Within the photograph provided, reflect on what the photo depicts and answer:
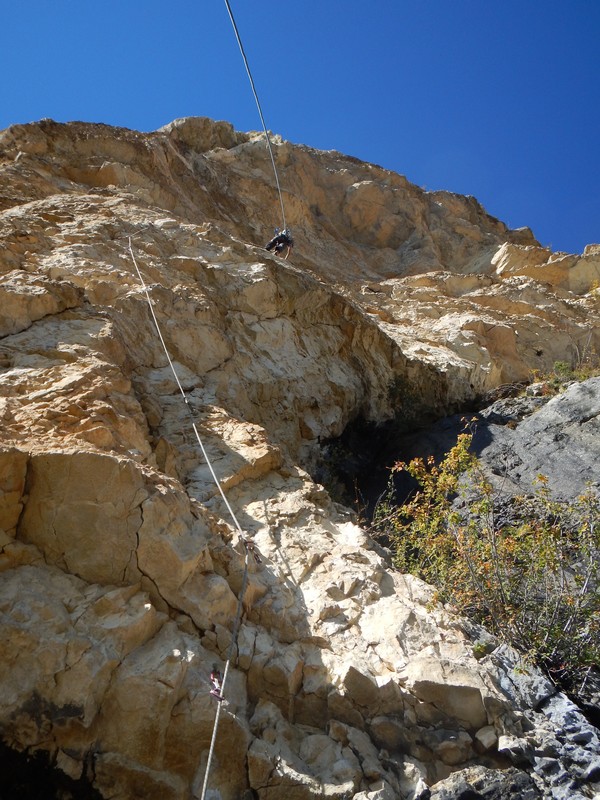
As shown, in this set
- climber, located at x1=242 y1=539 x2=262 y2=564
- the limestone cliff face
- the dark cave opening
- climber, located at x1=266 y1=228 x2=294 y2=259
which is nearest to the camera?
the dark cave opening

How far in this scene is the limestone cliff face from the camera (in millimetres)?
3121

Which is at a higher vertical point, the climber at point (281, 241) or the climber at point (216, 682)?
the climber at point (281, 241)

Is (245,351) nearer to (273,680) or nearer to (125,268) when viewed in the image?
(125,268)

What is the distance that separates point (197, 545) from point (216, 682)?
94 cm

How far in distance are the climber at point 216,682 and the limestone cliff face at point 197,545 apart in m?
0.05

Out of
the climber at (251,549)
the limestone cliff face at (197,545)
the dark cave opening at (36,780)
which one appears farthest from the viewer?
the climber at (251,549)

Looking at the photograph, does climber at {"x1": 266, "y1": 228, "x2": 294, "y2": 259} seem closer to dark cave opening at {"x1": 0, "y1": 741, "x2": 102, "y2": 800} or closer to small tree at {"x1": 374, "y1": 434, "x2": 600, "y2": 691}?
small tree at {"x1": 374, "y1": 434, "x2": 600, "y2": 691}

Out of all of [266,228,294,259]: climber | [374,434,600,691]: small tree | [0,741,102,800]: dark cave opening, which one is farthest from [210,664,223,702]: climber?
[266,228,294,259]: climber

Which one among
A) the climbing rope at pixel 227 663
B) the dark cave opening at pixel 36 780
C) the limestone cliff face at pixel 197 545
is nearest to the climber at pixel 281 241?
the limestone cliff face at pixel 197 545

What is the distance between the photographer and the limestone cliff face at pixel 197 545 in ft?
10.2

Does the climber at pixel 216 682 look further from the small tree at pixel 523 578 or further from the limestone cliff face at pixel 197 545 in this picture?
the small tree at pixel 523 578

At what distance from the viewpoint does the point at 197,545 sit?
3.95 meters

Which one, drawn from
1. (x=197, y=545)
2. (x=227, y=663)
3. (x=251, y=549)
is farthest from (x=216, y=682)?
(x=251, y=549)

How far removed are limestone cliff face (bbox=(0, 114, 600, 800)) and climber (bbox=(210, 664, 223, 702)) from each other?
0.05m
